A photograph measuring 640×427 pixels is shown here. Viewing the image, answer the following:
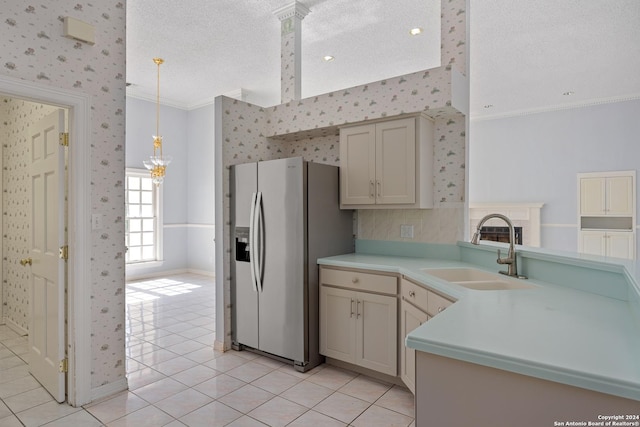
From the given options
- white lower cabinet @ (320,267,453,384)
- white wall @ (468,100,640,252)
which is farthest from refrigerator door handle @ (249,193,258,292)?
white wall @ (468,100,640,252)

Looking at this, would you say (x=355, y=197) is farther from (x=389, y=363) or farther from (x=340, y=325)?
(x=389, y=363)

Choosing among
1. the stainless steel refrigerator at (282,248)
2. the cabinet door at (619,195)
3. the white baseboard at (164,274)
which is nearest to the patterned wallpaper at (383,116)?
the stainless steel refrigerator at (282,248)

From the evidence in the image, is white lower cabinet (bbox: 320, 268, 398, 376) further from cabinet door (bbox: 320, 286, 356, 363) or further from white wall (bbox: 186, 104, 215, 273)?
white wall (bbox: 186, 104, 215, 273)

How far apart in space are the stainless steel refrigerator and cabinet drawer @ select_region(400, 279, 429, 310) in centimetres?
83

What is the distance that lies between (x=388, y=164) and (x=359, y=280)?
1.02 metres

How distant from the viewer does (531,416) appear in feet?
3.37

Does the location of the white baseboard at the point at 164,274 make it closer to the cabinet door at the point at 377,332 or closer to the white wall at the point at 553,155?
the cabinet door at the point at 377,332

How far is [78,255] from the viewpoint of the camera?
2.45 m

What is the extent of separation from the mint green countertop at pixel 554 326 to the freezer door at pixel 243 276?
1696mm

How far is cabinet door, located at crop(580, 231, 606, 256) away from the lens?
6602 millimetres

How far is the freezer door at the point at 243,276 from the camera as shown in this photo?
3.34 m

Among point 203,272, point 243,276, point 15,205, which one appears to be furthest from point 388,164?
point 203,272

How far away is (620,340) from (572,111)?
7.29 meters

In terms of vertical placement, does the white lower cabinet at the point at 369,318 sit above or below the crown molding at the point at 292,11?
below
